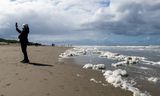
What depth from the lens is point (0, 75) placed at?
11883 millimetres

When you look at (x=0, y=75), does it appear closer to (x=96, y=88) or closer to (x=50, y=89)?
(x=50, y=89)

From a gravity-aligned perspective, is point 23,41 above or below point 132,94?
above

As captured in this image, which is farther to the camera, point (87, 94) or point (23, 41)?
point (23, 41)

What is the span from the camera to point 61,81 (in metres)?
11.6

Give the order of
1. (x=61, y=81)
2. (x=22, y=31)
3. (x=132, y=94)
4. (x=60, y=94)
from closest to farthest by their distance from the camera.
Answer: (x=60, y=94) < (x=132, y=94) < (x=61, y=81) < (x=22, y=31)

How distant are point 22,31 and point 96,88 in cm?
926

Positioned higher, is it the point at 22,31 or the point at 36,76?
the point at 22,31

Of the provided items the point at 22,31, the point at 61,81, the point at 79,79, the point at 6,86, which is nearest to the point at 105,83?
the point at 79,79

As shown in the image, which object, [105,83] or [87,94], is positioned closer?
[87,94]

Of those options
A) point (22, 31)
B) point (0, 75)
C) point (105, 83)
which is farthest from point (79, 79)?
point (22, 31)

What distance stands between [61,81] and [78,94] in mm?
2123

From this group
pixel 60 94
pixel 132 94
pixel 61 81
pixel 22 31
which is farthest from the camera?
pixel 22 31

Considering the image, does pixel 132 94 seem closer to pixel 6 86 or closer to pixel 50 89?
pixel 50 89

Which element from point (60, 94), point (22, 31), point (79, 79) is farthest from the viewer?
point (22, 31)
